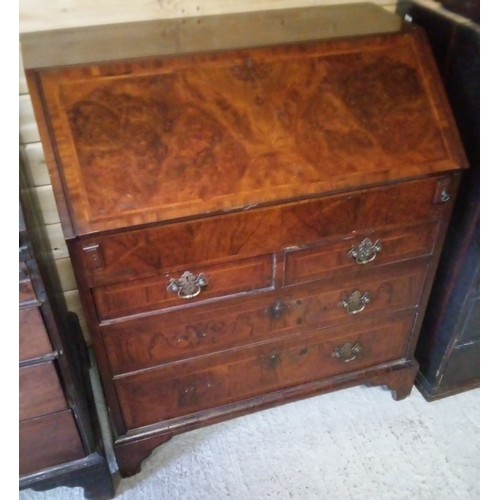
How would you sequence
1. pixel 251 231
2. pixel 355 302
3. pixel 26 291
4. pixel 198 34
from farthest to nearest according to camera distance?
pixel 355 302 → pixel 198 34 → pixel 251 231 → pixel 26 291

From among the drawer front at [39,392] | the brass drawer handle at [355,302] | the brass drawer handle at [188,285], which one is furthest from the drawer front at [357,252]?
the drawer front at [39,392]

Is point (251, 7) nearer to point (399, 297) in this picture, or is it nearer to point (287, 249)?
point (287, 249)

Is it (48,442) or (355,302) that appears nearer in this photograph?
(48,442)

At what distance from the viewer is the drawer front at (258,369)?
4.17 feet

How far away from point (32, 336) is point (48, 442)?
0.33m

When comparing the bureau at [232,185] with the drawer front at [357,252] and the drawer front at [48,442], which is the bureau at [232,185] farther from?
the drawer front at [48,442]

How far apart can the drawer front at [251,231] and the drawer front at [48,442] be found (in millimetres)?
380

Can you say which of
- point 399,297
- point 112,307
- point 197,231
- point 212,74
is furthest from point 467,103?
point 112,307

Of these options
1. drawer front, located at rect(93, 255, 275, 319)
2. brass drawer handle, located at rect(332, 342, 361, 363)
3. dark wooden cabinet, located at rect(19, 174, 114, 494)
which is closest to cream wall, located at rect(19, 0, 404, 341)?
dark wooden cabinet, located at rect(19, 174, 114, 494)

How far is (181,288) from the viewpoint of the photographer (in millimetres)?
1100

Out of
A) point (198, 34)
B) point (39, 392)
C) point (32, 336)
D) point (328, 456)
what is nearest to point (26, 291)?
point (32, 336)

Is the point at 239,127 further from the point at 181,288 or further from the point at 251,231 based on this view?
the point at 181,288

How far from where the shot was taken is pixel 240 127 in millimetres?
1050
